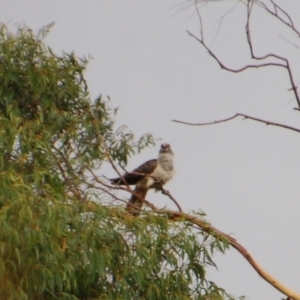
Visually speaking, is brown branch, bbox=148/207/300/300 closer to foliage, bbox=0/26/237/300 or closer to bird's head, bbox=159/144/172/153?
foliage, bbox=0/26/237/300

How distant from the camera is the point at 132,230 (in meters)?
7.91

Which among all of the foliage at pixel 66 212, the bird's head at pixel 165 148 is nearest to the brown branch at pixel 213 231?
the foliage at pixel 66 212

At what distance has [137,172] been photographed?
10047 millimetres

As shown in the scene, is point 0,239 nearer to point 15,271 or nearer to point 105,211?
point 15,271

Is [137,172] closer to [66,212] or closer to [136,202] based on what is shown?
[136,202]

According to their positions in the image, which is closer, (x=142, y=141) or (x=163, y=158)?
(x=142, y=141)

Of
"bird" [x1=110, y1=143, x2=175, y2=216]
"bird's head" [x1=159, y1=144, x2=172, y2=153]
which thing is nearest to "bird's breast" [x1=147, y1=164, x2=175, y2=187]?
"bird" [x1=110, y1=143, x2=175, y2=216]

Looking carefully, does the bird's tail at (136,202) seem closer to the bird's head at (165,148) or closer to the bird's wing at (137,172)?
the bird's wing at (137,172)

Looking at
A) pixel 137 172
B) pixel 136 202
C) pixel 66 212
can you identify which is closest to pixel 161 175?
pixel 137 172

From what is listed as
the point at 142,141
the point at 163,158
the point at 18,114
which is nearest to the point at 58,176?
the point at 18,114

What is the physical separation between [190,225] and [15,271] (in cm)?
167

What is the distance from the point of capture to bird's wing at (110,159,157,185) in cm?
939

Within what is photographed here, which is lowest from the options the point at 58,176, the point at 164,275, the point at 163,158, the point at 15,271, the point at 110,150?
the point at 15,271

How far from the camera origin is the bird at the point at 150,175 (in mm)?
9391
